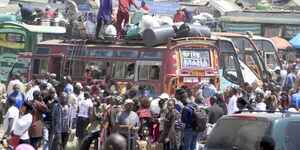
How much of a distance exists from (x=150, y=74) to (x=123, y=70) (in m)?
0.93

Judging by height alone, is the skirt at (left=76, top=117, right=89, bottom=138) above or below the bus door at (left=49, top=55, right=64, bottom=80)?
below

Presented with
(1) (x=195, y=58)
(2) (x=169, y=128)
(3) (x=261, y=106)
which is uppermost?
(1) (x=195, y=58)

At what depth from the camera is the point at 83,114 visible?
1593cm

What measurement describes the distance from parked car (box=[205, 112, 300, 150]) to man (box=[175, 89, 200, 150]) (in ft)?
10.8

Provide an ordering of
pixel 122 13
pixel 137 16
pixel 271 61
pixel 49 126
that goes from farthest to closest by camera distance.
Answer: pixel 271 61 → pixel 137 16 → pixel 122 13 → pixel 49 126

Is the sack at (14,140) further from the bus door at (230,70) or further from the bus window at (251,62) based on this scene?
the bus window at (251,62)

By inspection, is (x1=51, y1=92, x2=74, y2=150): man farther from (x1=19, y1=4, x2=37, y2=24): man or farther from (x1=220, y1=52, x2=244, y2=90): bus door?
(x1=19, y1=4, x2=37, y2=24): man

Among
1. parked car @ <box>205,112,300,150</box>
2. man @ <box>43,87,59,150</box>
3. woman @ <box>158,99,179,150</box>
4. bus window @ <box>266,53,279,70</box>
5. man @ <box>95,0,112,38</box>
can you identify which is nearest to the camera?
parked car @ <box>205,112,300,150</box>

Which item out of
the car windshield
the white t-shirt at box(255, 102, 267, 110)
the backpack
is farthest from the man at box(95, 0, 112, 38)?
the car windshield

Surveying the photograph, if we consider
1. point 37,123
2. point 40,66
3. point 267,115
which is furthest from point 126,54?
point 267,115

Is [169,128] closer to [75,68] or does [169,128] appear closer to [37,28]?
[75,68]

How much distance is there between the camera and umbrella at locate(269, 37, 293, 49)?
37.8m

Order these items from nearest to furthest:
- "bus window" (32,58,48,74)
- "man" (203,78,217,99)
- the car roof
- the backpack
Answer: the car roof < the backpack < "man" (203,78,217,99) < "bus window" (32,58,48,74)

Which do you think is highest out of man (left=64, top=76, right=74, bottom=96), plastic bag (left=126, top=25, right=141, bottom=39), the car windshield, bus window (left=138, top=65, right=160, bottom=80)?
plastic bag (left=126, top=25, right=141, bottom=39)
